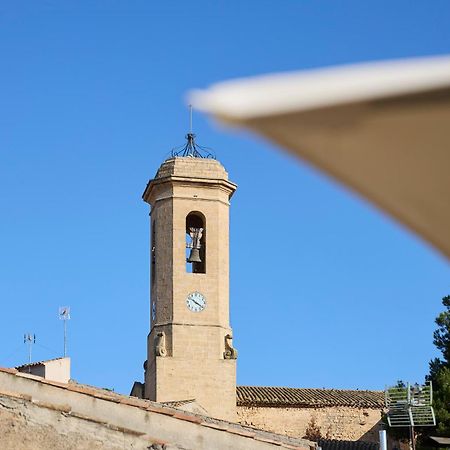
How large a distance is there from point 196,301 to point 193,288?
0.43 m

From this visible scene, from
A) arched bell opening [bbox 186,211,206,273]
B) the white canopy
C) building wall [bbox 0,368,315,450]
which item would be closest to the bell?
arched bell opening [bbox 186,211,206,273]

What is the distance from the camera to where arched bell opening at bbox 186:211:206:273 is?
122ft

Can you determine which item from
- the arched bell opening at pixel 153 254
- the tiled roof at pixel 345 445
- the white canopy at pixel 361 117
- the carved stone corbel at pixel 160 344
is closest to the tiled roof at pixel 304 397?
the tiled roof at pixel 345 445

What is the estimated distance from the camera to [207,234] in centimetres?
3688

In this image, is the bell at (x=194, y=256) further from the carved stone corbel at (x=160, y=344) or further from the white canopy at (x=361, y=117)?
the white canopy at (x=361, y=117)

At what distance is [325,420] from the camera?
39938mm

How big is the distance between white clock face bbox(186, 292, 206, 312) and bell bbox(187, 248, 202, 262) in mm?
1074

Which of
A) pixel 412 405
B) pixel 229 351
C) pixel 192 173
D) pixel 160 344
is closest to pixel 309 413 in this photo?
pixel 229 351

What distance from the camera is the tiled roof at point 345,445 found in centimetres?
3866

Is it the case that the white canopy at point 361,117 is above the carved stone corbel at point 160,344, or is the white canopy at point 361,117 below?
below

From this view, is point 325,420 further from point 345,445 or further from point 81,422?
point 81,422

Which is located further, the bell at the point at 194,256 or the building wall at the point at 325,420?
the building wall at the point at 325,420

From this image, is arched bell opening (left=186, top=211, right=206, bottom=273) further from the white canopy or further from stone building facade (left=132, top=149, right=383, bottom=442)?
the white canopy

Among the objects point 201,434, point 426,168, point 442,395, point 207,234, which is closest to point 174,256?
point 207,234
